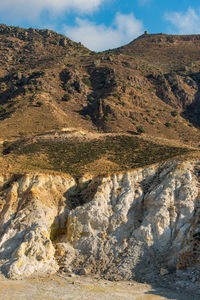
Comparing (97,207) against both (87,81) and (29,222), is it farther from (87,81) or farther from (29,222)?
(87,81)

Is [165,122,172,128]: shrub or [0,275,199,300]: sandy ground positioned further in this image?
[165,122,172,128]: shrub

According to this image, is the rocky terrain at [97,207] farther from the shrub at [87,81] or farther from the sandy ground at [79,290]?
the shrub at [87,81]

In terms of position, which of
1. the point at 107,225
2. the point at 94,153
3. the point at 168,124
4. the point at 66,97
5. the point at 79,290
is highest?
the point at 66,97

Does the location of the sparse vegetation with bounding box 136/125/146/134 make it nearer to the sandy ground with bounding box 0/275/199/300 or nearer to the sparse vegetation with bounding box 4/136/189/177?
the sparse vegetation with bounding box 4/136/189/177

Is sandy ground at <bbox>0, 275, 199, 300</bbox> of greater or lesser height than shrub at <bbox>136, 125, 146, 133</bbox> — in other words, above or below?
below

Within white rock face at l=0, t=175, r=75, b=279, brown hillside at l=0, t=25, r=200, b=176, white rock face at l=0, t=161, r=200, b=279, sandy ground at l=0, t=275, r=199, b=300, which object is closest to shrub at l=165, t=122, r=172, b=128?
brown hillside at l=0, t=25, r=200, b=176

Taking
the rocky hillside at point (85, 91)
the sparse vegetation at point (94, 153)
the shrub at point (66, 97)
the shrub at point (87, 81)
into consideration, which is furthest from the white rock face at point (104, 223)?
the shrub at point (87, 81)

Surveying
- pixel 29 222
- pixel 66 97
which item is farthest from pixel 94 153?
pixel 66 97
